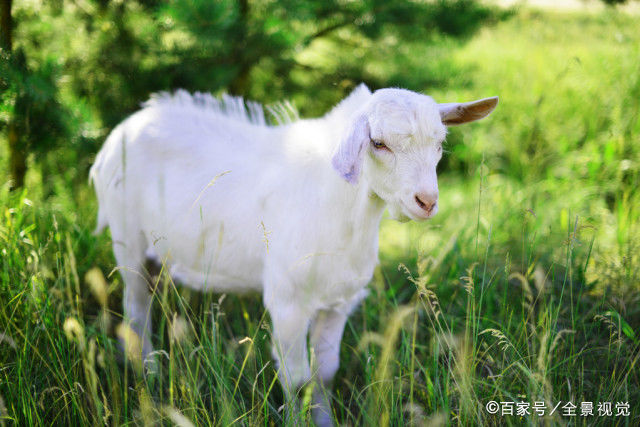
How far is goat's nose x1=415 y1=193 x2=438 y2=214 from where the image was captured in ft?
5.68

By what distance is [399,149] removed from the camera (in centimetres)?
183

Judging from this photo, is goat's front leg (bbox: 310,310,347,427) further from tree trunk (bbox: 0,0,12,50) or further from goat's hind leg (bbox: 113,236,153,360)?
tree trunk (bbox: 0,0,12,50)

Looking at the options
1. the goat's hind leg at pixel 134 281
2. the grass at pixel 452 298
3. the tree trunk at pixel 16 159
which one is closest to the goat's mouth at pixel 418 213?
the grass at pixel 452 298

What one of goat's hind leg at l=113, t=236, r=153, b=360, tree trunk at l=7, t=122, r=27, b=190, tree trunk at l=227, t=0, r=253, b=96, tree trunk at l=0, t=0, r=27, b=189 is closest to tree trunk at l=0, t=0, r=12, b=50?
tree trunk at l=0, t=0, r=27, b=189

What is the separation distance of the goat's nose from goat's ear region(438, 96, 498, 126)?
517 millimetres

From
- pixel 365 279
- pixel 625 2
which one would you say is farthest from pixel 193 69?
pixel 625 2

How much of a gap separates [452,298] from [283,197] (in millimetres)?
1229

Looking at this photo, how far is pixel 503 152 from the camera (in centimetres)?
545

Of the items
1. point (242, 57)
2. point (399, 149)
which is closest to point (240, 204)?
point (399, 149)

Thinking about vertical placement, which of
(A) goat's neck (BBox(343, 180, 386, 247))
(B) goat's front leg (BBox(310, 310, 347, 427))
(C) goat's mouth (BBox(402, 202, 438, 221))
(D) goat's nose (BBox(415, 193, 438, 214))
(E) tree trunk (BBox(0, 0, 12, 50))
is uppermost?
(E) tree trunk (BBox(0, 0, 12, 50))

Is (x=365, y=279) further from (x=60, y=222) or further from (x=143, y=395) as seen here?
(x=60, y=222)

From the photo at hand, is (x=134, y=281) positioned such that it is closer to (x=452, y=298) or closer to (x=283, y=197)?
(x=283, y=197)

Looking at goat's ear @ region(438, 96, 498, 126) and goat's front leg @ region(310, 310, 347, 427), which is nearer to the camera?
goat's ear @ region(438, 96, 498, 126)

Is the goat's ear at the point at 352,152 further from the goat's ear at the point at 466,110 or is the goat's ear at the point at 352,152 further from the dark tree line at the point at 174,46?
the dark tree line at the point at 174,46
